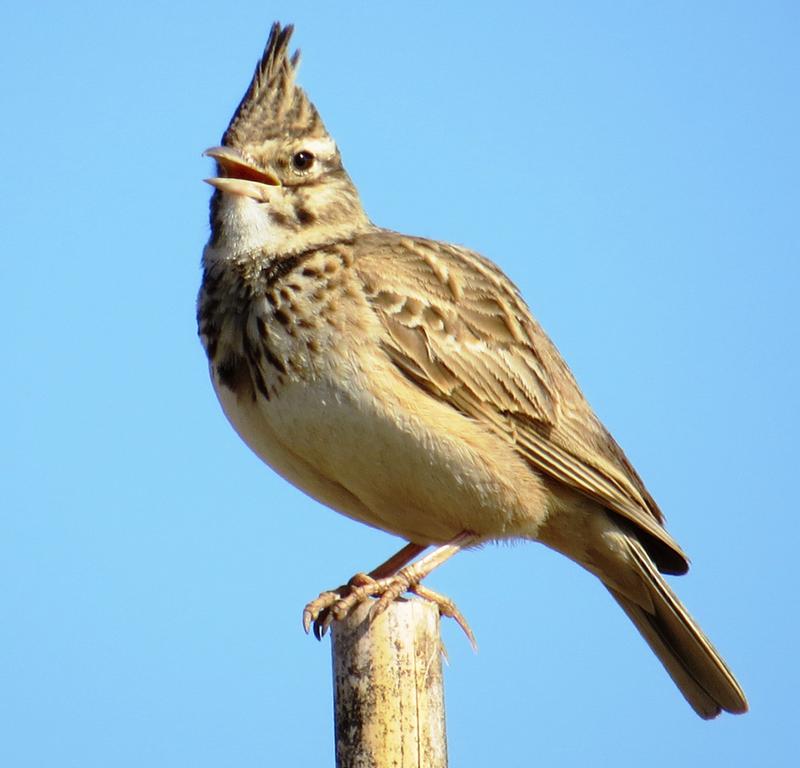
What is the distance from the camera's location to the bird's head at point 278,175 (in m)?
8.31

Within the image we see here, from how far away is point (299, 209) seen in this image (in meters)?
8.49

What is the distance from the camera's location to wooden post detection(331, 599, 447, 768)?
607 centimetres

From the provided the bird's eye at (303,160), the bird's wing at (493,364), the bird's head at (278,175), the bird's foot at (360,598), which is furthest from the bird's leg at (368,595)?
the bird's eye at (303,160)

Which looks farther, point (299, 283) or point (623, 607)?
point (623, 607)

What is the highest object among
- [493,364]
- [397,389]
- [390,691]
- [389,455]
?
[493,364]

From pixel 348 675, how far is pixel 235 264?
9.17ft

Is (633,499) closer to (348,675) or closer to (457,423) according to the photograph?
(457,423)

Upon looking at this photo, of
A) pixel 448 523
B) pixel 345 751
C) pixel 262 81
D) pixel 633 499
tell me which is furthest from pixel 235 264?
pixel 345 751

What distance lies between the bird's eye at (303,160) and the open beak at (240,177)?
0.14m

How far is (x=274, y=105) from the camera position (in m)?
8.70

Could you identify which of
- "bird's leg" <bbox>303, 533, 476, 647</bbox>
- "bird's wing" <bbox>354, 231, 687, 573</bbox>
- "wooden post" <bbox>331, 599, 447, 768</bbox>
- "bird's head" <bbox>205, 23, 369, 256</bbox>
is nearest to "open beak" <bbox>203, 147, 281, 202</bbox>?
"bird's head" <bbox>205, 23, 369, 256</bbox>

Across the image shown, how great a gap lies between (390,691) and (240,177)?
339 cm

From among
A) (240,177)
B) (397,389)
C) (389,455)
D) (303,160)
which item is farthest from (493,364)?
(240,177)

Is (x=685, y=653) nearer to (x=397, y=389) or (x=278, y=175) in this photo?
(x=397, y=389)
